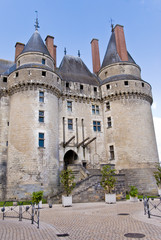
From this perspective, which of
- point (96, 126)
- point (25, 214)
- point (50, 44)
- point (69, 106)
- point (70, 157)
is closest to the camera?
point (25, 214)

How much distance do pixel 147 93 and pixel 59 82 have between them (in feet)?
37.6

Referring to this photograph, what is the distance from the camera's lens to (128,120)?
26.5 metres

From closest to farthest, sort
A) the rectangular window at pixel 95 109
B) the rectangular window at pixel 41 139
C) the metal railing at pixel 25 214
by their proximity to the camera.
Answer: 1. the metal railing at pixel 25 214
2. the rectangular window at pixel 41 139
3. the rectangular window at pixel 95 109

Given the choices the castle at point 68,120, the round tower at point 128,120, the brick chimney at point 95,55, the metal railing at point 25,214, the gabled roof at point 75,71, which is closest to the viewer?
the metal railing at point 25,214

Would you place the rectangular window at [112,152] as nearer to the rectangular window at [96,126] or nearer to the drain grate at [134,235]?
the rectangular window at [96,126]

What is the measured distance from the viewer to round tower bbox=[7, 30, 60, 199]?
68.1 feet

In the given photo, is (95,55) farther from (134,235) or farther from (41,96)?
(134,235)

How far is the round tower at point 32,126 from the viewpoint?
68.1 feet

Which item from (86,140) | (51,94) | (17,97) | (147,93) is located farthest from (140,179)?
(17,97)

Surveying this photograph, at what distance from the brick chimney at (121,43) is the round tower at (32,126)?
1062 cm

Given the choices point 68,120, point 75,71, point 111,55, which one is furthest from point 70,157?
point 111,55

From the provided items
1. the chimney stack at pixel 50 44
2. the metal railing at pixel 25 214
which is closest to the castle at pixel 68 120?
the chimney stack at pixel 50 44

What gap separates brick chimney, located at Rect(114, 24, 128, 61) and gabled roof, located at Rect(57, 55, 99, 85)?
4889 millimetres

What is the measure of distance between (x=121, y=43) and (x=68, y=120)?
13.6 metres
